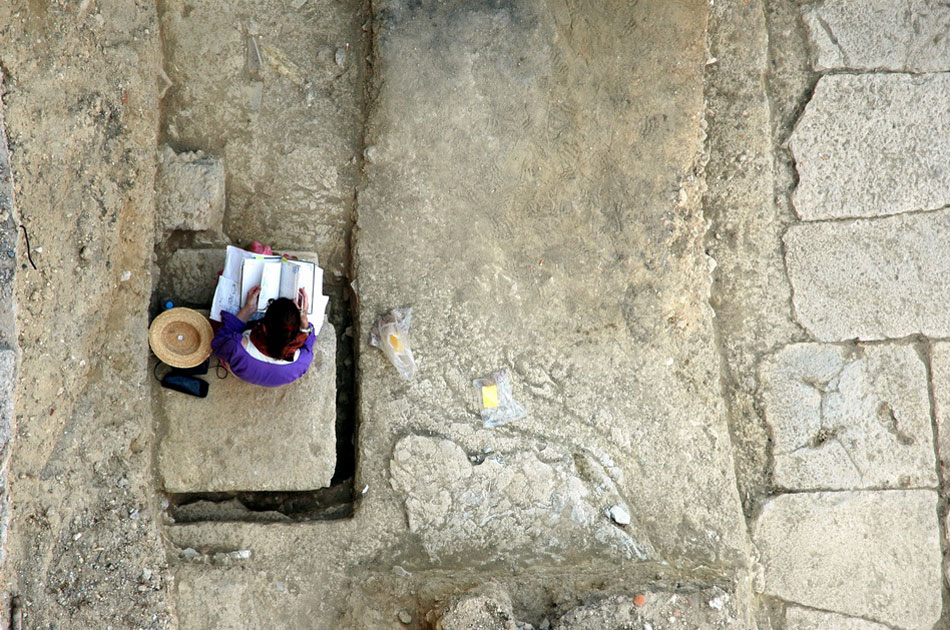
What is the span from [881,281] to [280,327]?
8.78 feet

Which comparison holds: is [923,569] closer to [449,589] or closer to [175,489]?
[449,589]

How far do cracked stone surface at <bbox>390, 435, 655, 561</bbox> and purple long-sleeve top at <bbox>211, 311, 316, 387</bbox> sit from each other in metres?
0.57

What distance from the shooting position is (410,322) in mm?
3535

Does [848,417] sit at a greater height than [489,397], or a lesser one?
lesser

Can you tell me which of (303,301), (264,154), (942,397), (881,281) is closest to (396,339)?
(303,301)

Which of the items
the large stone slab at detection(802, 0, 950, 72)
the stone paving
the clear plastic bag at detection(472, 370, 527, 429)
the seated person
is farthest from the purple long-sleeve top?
the large stone slab at detection(802, 0, 950, 72)

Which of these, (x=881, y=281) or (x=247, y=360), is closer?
(x=247, y=360)

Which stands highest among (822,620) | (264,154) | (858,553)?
(264,154)

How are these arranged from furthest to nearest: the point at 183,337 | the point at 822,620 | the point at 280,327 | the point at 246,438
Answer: the point at 822,620 → the point at 246,438 → the point at 183,337 → the point at 280,327

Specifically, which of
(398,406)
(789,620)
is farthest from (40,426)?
(789,620)

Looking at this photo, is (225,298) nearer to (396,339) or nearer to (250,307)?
(250,307)

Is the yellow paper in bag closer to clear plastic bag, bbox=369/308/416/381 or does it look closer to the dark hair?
clear plastic bag, bbox=369/308/416/381

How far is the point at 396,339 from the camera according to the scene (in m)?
3.49

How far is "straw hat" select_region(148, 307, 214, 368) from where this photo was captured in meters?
3.24
